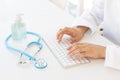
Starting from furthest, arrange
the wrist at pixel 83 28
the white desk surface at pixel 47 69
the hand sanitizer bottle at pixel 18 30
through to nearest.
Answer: the wrist at pixel 83 28 → the hand sanitizer bottle at pixel 18 30 → the white desk surface at pixel 47 69

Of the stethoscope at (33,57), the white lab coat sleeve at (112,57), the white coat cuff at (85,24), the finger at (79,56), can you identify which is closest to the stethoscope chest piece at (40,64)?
the stethoscope at (33,57)

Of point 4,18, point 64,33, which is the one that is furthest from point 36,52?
point 4,18

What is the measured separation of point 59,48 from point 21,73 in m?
0.22

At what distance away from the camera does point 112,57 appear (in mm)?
853

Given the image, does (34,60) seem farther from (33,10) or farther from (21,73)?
(33,10)

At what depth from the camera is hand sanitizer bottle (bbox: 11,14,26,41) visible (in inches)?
Result: 38.6

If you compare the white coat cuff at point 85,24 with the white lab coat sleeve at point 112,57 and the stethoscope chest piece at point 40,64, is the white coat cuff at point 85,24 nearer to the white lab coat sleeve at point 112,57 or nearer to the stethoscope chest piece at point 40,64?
the white lab coat sleeve at point 112,57

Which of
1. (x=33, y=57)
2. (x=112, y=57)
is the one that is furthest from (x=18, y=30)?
(x=112, y=57)

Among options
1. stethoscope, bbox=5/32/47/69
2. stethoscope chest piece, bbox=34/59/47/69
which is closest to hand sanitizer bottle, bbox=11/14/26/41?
Answer: stethoscope, bbox=5/32/47/69

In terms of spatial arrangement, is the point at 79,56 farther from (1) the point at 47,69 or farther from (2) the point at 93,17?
(2) the point at 93,17

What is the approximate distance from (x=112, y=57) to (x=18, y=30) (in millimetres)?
438

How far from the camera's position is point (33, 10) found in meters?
1.37

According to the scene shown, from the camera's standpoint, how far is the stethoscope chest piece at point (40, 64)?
82 centimetres

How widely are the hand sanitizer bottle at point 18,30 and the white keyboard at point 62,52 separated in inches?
4.6
